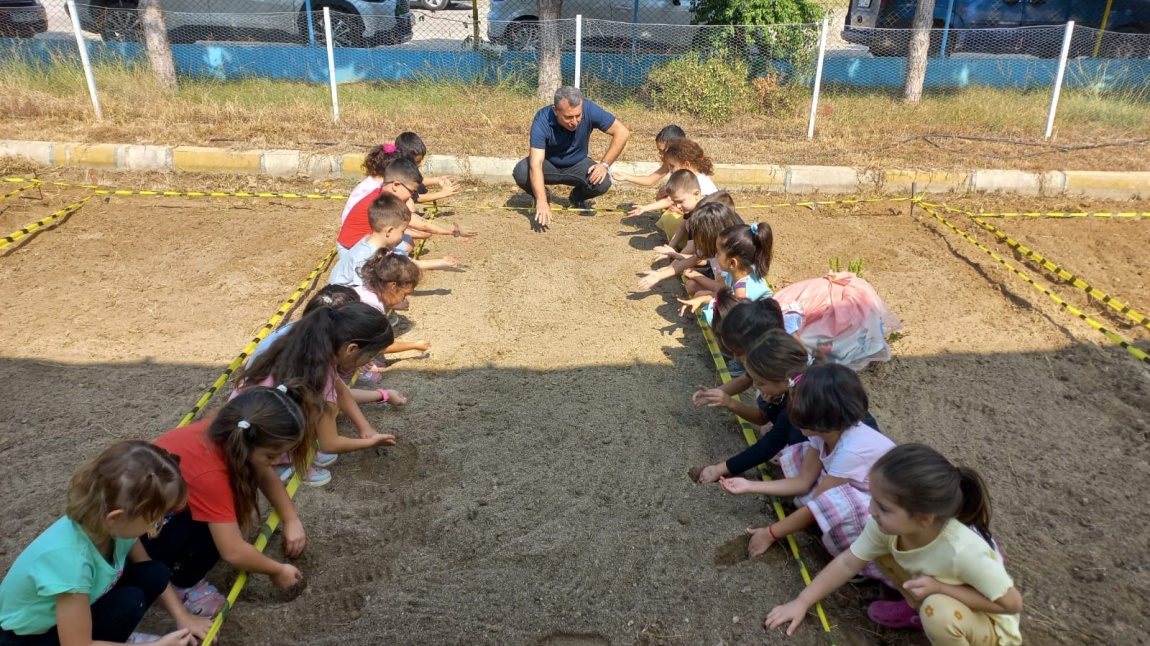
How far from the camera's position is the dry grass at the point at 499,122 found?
332 inches

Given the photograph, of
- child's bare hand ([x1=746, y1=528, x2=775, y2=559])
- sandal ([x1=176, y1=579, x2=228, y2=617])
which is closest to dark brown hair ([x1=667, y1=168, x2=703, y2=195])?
child's bare hand ([x1=746, y1=528, x2=775, y2=559])

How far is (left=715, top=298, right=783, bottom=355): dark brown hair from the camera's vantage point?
3.69m

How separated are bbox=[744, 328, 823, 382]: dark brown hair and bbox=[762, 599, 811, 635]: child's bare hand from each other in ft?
3.24

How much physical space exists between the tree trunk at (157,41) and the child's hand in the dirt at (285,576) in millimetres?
8839

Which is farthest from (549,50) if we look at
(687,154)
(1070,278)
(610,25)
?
(1070,278)

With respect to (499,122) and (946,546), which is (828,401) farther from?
(499,122)

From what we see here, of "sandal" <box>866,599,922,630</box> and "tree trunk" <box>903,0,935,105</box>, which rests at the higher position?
"tree trunk" <box>903,0,935,105</box>

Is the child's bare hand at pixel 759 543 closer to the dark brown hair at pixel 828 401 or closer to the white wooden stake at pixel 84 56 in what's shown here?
the dark brown hair at pixel 828 401

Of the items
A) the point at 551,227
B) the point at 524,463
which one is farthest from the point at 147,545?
the point at 551,227

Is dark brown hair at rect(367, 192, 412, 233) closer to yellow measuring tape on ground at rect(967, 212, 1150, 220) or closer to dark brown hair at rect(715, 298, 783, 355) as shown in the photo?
dark brown hair at rect(715, 298, 783, 355)

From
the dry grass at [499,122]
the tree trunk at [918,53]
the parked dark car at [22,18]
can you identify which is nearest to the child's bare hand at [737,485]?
the dry grass at [499,122]

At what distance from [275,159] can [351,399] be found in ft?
16.7

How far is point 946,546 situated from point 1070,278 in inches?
164

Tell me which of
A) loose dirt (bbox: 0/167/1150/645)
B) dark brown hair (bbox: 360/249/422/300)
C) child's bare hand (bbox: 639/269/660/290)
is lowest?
loose dirt (bbox: 0/167/1150/645)
